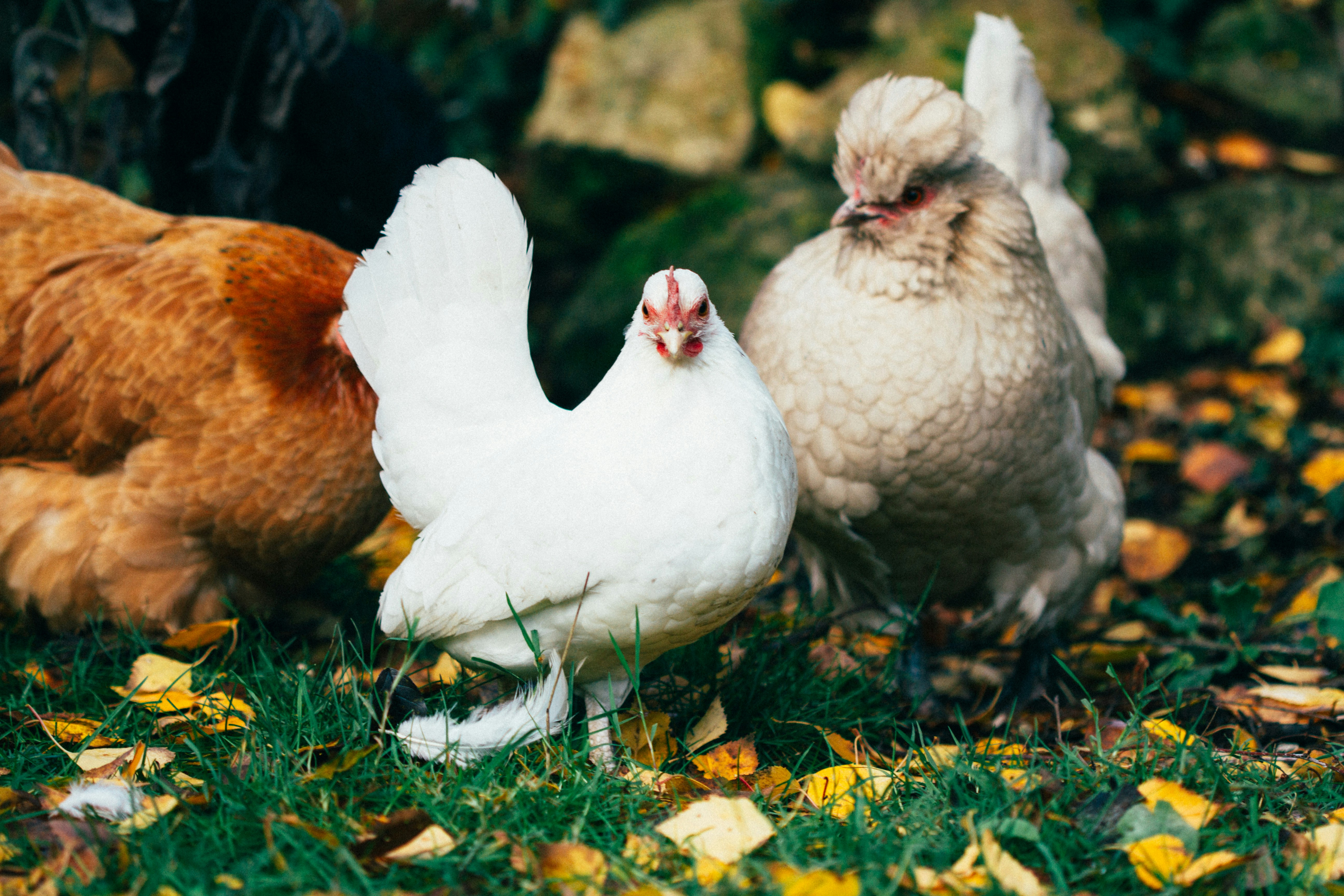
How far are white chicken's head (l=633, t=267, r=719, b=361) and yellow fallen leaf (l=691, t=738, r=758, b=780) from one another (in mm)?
835

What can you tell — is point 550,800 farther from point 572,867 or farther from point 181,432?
point 181,432

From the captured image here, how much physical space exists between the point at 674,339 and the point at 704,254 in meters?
2.78

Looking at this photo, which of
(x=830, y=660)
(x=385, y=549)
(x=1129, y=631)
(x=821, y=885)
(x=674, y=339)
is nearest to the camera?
(x=821, y=885)

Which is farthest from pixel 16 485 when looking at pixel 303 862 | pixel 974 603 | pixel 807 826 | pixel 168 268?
A: pixel 974 603

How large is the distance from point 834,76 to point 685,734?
3949 mm

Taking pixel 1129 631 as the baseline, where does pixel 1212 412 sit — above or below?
above

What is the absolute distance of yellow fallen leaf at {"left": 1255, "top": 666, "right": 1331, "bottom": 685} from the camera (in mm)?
2662

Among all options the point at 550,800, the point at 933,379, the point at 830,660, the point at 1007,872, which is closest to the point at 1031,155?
the point at 933,379

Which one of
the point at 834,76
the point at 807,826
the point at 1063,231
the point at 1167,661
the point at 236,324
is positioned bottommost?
the point at 1167,661

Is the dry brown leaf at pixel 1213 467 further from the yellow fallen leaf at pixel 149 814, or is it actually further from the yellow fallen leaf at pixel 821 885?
the yellow fallen leaf at pixel 149 814

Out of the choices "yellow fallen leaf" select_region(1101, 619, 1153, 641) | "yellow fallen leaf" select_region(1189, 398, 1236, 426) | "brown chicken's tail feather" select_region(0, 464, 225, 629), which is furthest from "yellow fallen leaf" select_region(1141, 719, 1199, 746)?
"yellow fallen leaf" select_region(1189, 398, 1236, 426)

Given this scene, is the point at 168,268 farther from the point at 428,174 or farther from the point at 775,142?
the point at 775,142

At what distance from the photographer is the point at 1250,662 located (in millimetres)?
2744

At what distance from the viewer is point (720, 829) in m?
1.74
